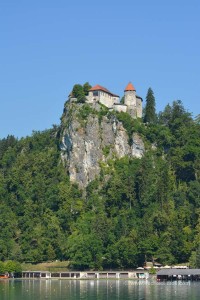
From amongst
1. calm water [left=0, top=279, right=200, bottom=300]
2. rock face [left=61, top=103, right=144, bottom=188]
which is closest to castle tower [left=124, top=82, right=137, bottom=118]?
rock face [left=61, top=103, right=144, bottom=188]

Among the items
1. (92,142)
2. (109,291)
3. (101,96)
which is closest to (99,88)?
(101,96)

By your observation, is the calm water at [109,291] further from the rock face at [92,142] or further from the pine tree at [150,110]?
the pine tree at [150,110]

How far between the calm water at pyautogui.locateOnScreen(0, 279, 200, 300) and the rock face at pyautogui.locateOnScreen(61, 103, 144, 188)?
43636 millimetres

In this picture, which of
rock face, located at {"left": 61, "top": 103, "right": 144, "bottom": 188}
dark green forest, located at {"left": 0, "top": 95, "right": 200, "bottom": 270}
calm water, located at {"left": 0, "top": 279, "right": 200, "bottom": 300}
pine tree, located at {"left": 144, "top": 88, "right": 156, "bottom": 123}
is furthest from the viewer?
pine tree, located at {"left": 144, "top": 88, "right": 156, "bottom": 123}

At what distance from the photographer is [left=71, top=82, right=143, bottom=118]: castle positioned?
176m

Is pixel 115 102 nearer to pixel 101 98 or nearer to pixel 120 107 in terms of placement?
pixel 120 107

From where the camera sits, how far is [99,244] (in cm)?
15025

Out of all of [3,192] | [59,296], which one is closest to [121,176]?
[3,192]

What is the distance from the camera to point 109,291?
110750mm

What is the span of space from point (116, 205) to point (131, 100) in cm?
2922

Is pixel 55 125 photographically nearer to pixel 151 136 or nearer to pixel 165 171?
pixel 151 136

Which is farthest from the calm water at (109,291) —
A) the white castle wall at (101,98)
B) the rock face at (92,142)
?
the white castle wall at (101,98)

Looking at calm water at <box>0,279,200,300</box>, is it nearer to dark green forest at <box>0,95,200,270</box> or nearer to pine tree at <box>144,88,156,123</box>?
dark green forest at <box>0,95,200,270</box>

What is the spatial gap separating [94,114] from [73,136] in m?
7.40
